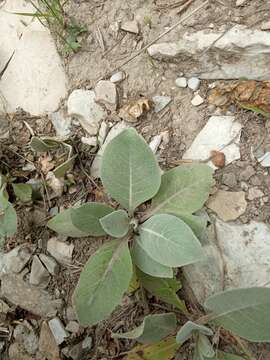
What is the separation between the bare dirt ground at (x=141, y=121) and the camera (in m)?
1.75

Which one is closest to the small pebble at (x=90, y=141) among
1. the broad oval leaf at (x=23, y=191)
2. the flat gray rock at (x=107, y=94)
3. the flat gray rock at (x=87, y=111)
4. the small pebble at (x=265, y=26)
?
the flat gray rock at (x=87, y=111)

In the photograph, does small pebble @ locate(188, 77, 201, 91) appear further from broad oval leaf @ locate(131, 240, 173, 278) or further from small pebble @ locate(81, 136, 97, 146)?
broad oval leaf @ locate(131, 240, 173, 278)

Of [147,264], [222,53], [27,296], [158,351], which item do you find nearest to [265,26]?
[222,53]

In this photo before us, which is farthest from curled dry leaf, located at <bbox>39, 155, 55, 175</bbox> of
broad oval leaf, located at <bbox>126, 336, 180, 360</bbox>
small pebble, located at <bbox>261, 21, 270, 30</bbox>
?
small pebble, located at <bbox>261, 21, 270, 30</bbox>

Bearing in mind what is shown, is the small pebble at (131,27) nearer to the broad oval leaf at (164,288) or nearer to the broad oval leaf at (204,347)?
the broad oval leaf at (164,288)

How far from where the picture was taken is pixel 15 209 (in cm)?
197

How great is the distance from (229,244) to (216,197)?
16 centimetres

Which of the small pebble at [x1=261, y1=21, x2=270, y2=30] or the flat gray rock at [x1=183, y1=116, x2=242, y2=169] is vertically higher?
the small pebble at [x1=261, y1=21, x2=270, y2=30]

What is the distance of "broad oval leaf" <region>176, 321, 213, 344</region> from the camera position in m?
1.50

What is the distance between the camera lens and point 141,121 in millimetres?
1899

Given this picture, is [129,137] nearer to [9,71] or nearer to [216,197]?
[216,197]

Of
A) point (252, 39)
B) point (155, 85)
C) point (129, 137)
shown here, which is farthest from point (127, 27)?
point (129, 137)

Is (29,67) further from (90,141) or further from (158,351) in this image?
(158,351)

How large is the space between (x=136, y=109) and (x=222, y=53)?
0.35 metres
